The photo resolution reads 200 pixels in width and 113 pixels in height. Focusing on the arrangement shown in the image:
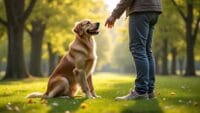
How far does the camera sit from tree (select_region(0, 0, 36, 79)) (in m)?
26.2

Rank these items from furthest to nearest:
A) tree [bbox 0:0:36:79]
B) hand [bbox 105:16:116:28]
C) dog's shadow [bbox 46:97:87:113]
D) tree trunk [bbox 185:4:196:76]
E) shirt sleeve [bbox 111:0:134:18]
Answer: tree trunk [bbox 185:4:196:76]
tree [bbox 0:0:36:79]
hand [bbox 105:16:116:28]
shirt sleeve [bbox 111:0:134:18]
dog's shadow [bbox 46:97:87:113]

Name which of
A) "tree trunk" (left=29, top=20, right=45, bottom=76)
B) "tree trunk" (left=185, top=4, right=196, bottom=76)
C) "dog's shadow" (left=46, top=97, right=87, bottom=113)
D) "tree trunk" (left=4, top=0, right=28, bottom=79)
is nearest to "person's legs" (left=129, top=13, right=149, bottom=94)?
"dog's shadow" (left=46, top=97, right=87, bottom=113)

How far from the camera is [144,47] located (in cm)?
875

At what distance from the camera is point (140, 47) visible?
869 centimetres

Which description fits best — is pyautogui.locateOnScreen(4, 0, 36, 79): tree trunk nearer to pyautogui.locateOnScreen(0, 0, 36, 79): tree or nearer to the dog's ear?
pyautogui.locateOnScreen(0, 0, 36, 79): tree

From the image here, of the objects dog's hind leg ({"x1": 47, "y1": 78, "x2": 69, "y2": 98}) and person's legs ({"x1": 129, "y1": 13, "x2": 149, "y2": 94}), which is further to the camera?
dog's hind leg ({"x1": 47, "y1": 78, "x2": 69, "y2": 98})

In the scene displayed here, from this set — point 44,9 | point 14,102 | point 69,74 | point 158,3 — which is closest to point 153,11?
point 158,3

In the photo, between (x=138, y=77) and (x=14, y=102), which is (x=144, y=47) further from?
(x=14, y=102)

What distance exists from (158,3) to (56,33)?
Answer: 103 feet

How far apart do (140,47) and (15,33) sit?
736 inches

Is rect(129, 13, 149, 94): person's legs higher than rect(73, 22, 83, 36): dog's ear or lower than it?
lower

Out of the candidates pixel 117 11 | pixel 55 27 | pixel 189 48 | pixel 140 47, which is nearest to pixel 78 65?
pixel 117 11

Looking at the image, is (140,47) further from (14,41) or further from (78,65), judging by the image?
(14,41)

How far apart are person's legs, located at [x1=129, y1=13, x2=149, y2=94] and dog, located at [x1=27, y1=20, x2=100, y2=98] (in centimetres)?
115
